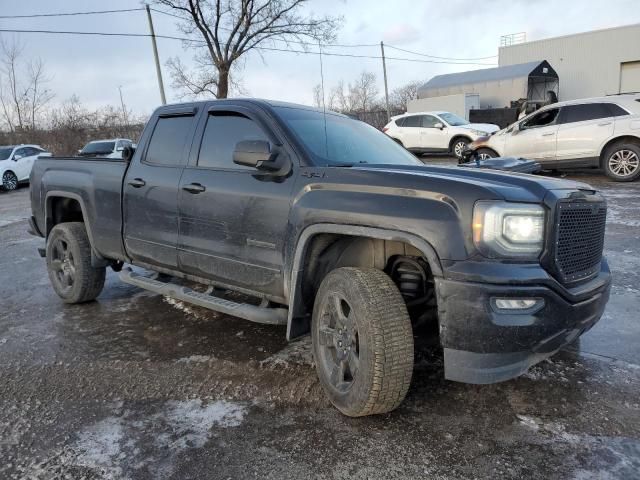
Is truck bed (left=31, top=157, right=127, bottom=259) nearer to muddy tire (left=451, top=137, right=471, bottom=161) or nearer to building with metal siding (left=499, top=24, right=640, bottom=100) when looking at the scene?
muddy tire (left=451, top=137, right=471, bottom=161)

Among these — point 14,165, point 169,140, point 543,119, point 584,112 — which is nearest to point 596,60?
point 543,119

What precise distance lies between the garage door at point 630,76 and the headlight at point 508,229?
38415mm

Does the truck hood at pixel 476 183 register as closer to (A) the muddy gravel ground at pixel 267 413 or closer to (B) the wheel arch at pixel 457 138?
(A) the muddy gravel ground at pixel 267 413

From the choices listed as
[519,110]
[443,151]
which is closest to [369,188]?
[443,151]

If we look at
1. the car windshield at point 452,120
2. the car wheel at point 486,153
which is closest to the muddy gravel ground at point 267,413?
the car wheel at point 486,153

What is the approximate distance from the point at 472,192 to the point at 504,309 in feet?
1.89

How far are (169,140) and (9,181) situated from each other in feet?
58.9

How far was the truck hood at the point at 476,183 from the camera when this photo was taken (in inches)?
98.1

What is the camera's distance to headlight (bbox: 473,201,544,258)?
7.97 ft

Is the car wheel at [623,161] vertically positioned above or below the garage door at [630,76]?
below

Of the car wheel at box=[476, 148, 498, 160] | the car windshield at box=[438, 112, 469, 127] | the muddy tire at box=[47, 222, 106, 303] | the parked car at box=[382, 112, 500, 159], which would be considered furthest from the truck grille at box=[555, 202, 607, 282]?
the car windshield at box=[438, 112, 469, 127]

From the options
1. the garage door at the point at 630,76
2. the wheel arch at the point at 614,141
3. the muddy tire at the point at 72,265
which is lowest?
the muddy tire at the point at 72,265

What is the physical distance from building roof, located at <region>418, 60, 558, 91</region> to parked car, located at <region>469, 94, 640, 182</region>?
60.6ft

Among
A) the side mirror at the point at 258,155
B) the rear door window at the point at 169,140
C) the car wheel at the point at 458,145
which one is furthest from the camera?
the car wheel at the point at 458,145
